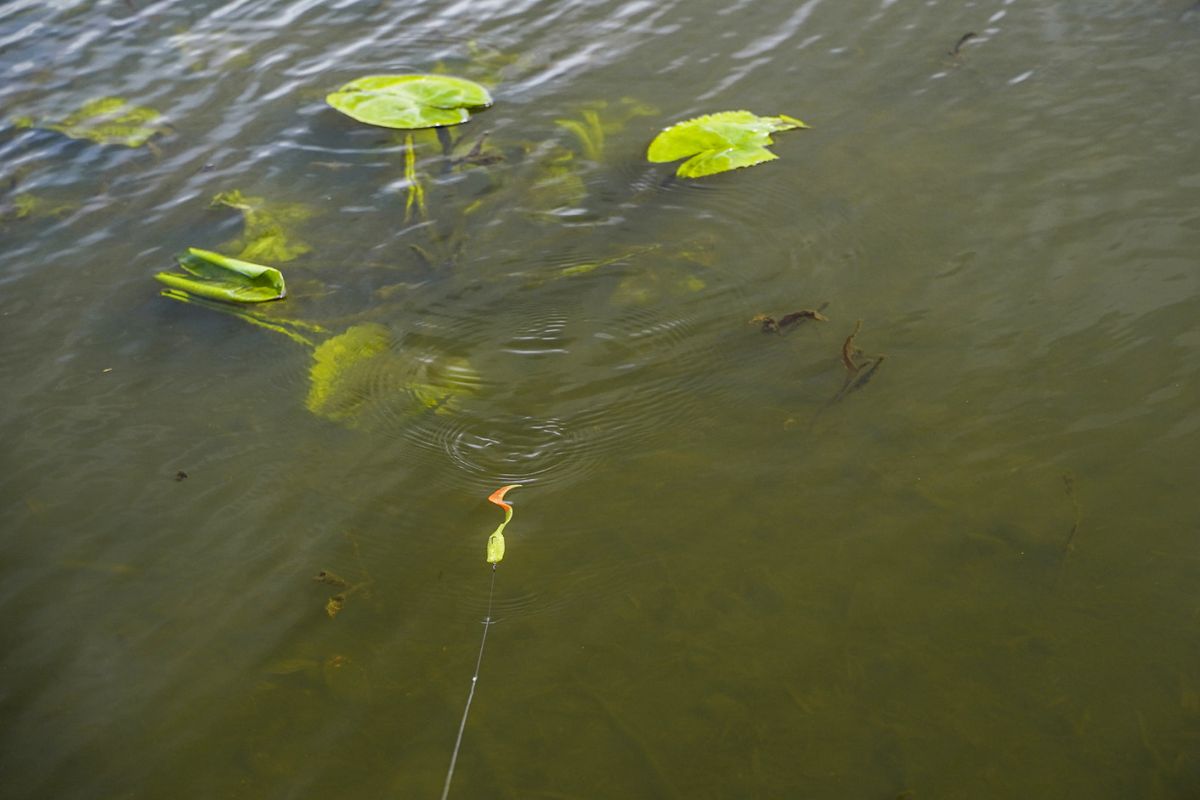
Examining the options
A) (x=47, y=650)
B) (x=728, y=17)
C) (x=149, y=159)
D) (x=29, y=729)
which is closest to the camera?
(x=29, y=729)

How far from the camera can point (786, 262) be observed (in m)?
3.06

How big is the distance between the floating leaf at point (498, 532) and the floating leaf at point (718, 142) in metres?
1.56

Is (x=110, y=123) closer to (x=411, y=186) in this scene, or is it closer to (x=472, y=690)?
(x=411, y=186)

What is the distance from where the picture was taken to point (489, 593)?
226cm

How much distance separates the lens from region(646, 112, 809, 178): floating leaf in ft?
11.3

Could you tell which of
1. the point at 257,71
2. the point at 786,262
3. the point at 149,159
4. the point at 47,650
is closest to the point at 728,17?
the point at 786,262

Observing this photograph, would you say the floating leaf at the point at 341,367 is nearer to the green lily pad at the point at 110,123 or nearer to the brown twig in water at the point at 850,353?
the brown twig in water at the point at 850,353

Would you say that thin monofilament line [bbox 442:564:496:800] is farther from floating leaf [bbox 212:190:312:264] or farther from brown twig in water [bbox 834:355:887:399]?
floating leaf [bbox 212:190:312:264]

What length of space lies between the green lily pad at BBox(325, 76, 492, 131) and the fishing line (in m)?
2.00

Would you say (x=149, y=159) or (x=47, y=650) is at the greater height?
(x=149, y=159)

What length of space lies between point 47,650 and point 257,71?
10.1 ft

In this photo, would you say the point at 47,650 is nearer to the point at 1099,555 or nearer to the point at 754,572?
the point at 754,572

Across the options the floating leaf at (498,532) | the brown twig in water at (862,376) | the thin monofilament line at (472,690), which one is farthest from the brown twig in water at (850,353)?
the thin monofilament line at (472,690)

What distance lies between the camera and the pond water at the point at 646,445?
197 centimetres
